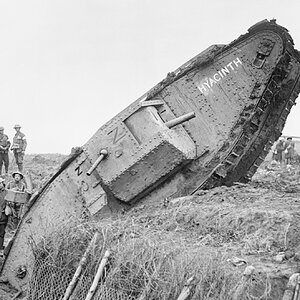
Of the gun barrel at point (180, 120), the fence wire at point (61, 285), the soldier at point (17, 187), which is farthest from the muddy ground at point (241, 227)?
the soldier at point (17, 187)

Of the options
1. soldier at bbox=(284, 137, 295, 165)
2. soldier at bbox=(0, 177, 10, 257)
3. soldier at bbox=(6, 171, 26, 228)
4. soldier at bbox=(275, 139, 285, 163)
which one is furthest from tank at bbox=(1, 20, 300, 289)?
soldier at bbox=(275, 139, 285, 163)

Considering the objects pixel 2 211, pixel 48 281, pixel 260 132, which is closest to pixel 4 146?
pixel 2 211

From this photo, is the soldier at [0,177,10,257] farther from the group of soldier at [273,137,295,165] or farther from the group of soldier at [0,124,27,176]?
the group of soldier at [273,137,295,165]

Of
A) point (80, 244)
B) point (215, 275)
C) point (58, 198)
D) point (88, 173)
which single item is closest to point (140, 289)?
point (215, 275)

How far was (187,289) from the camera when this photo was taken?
6379mm

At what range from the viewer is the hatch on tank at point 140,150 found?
34.8ft

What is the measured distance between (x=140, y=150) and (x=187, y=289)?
4558 mm

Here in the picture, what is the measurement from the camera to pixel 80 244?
26.4 ft

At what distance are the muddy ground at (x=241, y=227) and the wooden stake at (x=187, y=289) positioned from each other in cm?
45

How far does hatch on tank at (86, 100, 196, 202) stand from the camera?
10594mm

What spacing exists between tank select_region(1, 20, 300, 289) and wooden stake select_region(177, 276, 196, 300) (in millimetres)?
4342

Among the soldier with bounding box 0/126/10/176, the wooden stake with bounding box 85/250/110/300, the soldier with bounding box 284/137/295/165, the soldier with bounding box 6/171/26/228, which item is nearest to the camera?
the wooden stake with bounding box 85/250/110/300

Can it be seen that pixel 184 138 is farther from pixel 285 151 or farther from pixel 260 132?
pixel 285 151

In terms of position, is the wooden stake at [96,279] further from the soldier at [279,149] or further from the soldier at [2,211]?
the soldier at [279,149]
